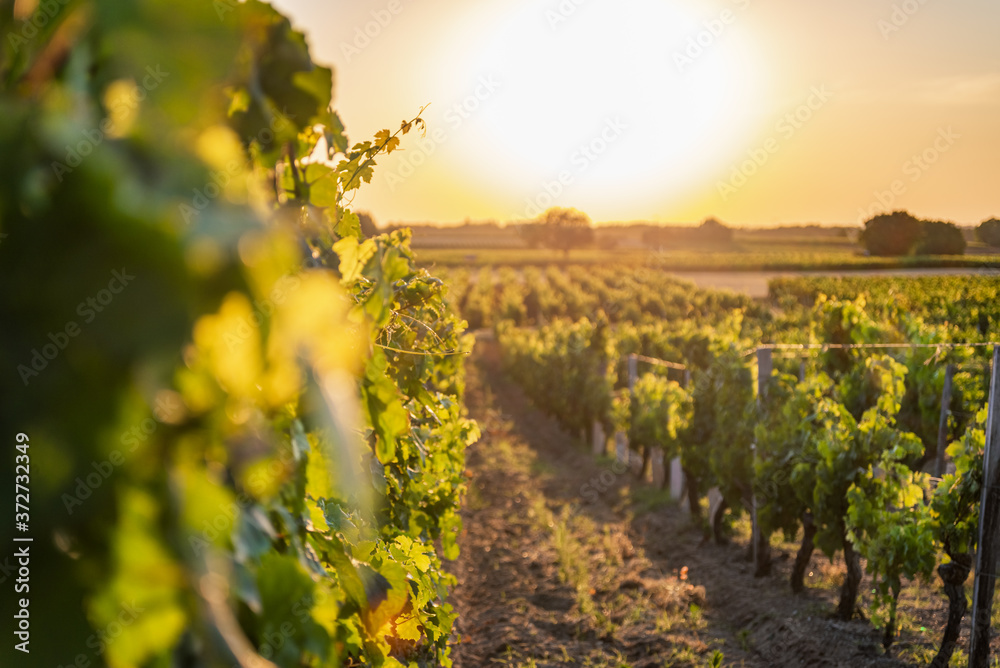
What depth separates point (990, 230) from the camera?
456 inches

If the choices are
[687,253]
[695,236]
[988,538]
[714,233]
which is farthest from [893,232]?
[695,236]

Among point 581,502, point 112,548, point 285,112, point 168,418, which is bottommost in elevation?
point 581,502

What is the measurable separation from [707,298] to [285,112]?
51.5 metres

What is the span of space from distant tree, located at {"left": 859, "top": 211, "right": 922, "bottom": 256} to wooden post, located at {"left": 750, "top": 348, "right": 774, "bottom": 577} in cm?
2788

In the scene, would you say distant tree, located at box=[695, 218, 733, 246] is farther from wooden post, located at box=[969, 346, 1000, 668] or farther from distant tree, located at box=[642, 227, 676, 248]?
wooden post, located at box=[969, 346, 1000, 668]

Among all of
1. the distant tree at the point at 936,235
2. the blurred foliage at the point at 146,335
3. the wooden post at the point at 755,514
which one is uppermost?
the distant tree at the point at 936,235

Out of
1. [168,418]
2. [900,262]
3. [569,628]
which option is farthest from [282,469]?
[900,262]

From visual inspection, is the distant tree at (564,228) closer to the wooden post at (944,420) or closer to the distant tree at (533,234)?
the distant tree at (533,234)

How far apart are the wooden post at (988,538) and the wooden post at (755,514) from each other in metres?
2.84

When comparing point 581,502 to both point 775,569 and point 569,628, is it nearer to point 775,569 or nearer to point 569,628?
point 775,569

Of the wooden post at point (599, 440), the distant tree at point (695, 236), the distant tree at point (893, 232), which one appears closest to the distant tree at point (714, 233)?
the distant tree at point (695, 236)

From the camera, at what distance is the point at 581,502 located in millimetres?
12398

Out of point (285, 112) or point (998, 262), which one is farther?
point (998, 262)

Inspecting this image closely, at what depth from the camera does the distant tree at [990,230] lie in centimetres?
1072
